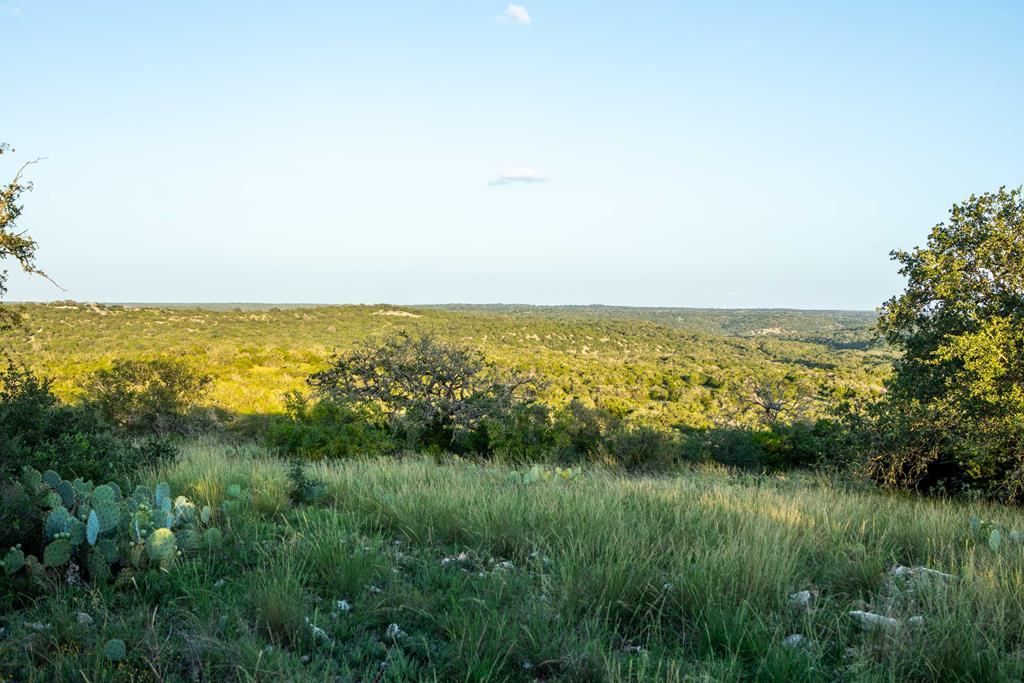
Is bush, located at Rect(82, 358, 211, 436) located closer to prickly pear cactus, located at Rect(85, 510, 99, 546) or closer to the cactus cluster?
the cactus cluster

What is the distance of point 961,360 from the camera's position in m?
10.9

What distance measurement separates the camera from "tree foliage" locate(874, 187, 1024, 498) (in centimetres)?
976

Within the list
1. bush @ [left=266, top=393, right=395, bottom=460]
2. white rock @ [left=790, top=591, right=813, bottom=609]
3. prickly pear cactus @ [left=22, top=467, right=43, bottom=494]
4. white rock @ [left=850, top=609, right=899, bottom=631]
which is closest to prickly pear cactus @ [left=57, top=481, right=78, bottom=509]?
prickly pear cactus @ [left=22, top=467, right=43, bottom=494]

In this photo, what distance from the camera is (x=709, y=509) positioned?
5.70m

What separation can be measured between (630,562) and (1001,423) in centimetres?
849

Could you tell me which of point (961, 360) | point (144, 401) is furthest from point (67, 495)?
point (144, 401)

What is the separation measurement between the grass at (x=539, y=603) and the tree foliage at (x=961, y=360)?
18.0ft

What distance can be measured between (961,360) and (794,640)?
9.78 m

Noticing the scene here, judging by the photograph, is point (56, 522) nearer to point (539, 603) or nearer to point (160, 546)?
point (160, 546)

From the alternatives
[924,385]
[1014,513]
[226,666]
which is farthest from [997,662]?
[924,385]

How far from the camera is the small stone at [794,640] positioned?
3.22 meters

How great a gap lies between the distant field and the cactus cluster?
1638 cm

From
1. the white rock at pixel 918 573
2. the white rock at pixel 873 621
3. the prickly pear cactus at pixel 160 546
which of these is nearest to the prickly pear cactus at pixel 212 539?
the prickly pear cactus at pixel 160 546

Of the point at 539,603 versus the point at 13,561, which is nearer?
the point at 539,603
